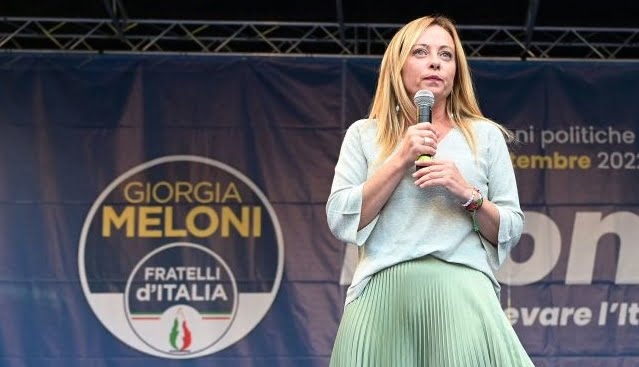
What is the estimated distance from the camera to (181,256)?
20.3 ft

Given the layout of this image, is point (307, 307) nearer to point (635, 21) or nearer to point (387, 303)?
point (635, 21)

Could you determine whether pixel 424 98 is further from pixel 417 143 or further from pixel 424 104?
pixel 417 143

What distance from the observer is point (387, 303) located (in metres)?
1.86

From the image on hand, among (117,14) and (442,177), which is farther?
(117,14)

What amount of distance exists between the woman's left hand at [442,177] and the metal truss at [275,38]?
14.3ft

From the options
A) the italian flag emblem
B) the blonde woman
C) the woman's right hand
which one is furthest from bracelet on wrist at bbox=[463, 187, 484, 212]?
the italian flag emblem

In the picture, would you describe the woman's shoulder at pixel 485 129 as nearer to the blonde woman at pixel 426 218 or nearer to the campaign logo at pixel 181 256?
the blonde woman at pixel 426 218

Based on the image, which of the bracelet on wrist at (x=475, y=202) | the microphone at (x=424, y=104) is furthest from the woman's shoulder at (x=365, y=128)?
the bracelet on wrist at (x=475, y=202)

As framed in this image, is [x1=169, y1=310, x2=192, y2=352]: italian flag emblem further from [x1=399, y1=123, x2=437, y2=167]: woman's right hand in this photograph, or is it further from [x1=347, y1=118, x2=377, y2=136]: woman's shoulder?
[x1=399, y1=123, x2=437, y2=167]: woman's right hand

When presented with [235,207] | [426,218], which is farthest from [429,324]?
[235,207]

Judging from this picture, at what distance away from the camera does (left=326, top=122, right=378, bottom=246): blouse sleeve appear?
6.16 feet

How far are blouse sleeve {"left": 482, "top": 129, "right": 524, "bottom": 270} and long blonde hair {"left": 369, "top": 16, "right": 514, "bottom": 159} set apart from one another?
0.05 m

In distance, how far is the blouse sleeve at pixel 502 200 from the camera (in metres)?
1.89

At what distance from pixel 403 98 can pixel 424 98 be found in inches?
3.9
